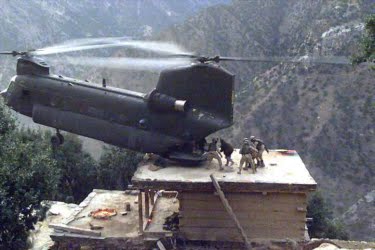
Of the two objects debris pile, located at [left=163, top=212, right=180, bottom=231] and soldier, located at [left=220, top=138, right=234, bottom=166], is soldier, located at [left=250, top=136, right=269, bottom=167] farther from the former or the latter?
debris pile, located at [left=163, top=212, right=180, bottom=231]

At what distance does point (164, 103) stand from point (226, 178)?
3201 millimetres

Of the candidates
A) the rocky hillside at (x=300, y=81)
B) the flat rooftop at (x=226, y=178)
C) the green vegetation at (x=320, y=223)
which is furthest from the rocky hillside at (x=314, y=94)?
the flat rooftop at (x=226, y=178)

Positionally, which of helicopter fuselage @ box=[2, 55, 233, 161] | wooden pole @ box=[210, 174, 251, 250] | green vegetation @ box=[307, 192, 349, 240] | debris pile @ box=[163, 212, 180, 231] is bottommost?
green vegetation @ box=[307, 192, 349, 240]

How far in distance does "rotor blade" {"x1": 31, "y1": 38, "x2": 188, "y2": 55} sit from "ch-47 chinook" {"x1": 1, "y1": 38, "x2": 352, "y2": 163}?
0.07 metres

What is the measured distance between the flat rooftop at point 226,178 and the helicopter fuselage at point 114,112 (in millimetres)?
938

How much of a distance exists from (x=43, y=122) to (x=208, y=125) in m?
6.08

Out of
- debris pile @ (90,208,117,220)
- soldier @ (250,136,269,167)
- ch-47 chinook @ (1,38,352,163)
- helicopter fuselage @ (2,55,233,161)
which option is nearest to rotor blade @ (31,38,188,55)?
ch-47 chinook @ (1,38,352,163)

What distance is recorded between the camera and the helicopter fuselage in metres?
16.5

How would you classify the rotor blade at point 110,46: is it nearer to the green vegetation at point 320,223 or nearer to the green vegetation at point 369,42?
the green vegetation at point 369,42

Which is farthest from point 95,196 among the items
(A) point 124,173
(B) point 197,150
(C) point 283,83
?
(C) point 283,83

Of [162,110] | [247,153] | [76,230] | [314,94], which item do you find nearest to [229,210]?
[247,153]

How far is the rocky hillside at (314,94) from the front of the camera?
48938 millimetres

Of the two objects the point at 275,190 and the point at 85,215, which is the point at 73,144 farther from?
the point at 275,190

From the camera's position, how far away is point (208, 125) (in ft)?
53.3
